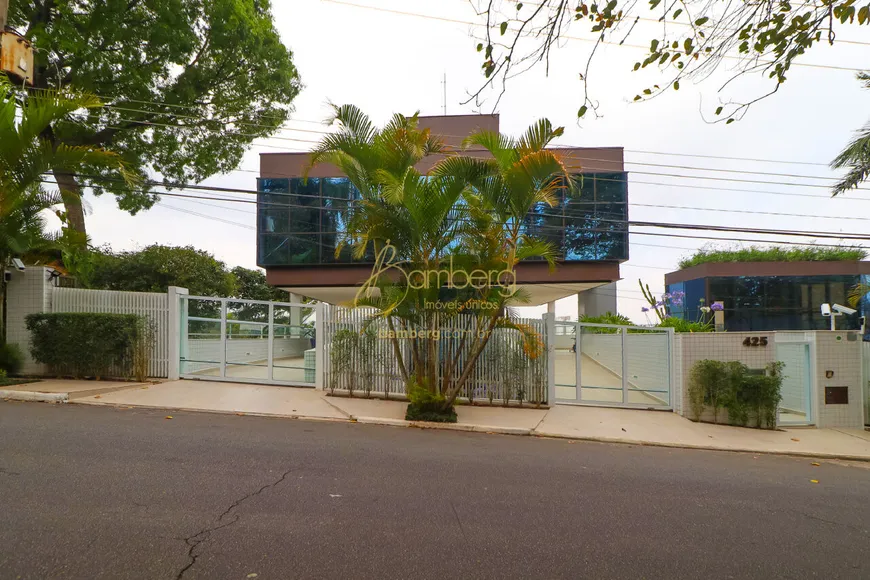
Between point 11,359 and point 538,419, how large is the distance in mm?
10093

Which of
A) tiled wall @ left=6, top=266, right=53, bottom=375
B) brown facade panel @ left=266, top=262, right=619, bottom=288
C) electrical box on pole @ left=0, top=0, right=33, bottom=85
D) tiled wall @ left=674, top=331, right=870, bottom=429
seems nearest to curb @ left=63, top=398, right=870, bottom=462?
tiled wall @ left=674, top=331, right=870, bottom=429

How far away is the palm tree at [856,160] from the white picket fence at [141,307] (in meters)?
16.0

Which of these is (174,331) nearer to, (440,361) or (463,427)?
(440,361)

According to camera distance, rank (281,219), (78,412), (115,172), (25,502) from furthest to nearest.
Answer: (281,219), (115,172), (78,412), (25,502)

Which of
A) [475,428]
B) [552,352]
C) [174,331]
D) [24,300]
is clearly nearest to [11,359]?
[24,300]

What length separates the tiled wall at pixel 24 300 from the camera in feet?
38.0

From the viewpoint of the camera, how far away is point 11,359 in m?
11.0

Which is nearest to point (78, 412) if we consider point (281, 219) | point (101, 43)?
point (101, 43)

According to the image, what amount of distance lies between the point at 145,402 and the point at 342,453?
497 centimetres

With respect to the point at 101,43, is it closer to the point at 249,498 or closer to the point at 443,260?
the point at 443,260

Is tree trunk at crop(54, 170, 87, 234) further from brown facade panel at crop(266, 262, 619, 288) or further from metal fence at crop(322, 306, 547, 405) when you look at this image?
metal fence at crop(322, 306, 547, 405)

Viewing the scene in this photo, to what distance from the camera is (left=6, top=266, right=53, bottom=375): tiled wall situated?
11578 mm

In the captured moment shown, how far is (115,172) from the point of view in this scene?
18703mm

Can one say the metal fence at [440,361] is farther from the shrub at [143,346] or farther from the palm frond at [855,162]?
the palm frond at [855,162]
